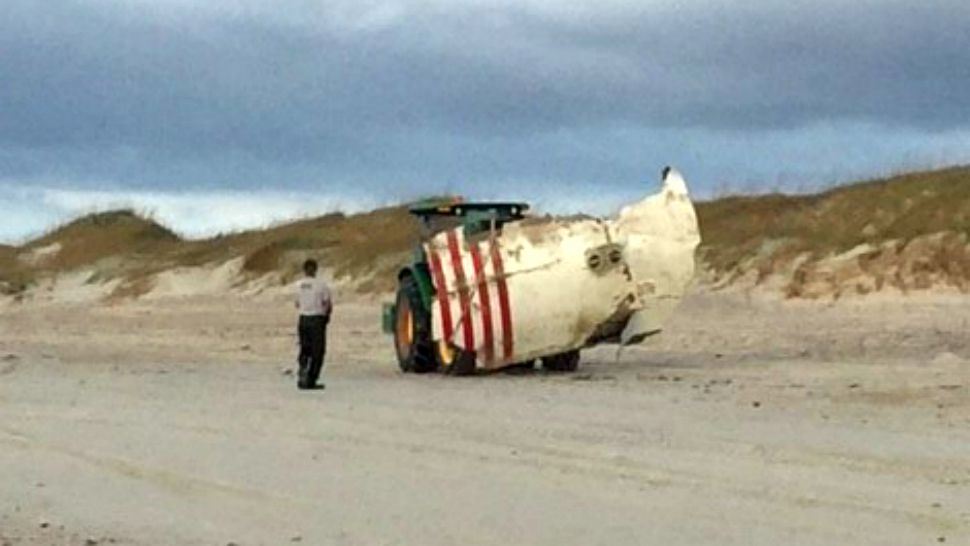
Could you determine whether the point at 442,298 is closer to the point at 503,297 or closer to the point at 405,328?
the point at 503,297

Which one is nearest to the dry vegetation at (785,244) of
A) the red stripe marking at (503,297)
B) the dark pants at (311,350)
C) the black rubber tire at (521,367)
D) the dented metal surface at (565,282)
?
the black rubber tire at (521,367)

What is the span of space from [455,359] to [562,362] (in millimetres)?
1532

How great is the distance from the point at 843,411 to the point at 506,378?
678 centimetres

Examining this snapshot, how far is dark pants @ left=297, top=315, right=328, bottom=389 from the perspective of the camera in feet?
80.4

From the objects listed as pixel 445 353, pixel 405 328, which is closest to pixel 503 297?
pixel 445 353

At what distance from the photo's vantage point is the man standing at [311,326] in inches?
966

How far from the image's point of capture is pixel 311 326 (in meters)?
24.9

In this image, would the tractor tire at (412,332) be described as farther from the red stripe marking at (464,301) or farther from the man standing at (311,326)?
the man standing at (311,326)

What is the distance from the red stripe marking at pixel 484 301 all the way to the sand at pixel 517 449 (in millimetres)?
434

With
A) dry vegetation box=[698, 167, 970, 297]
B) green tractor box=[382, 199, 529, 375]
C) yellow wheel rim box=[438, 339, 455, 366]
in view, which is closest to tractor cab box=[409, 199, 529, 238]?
green tractor box=[382, 199, 529, 375]

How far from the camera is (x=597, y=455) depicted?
1605cm

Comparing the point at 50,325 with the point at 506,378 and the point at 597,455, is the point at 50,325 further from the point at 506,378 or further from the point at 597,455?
the point at 597,455

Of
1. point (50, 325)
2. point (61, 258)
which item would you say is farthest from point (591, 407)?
point (61, 258)

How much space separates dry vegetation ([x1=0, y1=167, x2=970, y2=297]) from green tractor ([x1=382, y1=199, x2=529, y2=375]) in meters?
10.2
